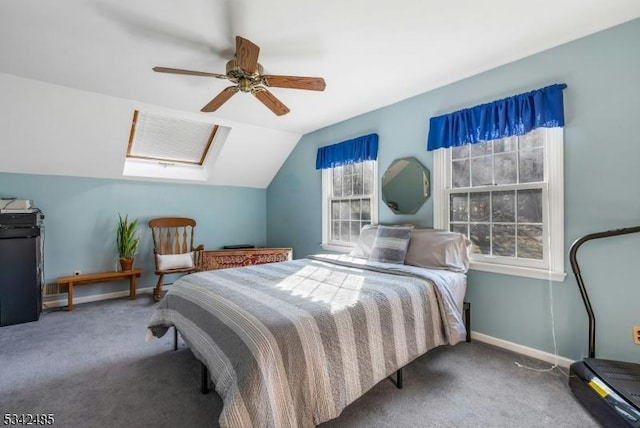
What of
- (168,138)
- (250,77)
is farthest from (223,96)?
(168,138)

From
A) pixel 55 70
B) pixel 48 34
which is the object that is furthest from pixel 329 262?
pixel 55 70

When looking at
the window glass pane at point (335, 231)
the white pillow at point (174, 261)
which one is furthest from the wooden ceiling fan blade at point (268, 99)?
the white pillow at point (174, 261)

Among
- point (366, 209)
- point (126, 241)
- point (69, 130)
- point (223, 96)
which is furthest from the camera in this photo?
point (126, 241)

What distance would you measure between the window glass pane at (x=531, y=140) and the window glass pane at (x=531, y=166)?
0.14 ft

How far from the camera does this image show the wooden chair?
13.2ft

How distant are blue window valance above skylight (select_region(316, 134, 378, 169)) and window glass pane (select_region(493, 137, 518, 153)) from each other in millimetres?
1286

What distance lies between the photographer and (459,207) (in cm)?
294

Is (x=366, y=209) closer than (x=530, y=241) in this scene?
No

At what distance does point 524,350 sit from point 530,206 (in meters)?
1.21

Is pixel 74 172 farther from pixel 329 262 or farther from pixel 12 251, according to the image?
pixel 329 262

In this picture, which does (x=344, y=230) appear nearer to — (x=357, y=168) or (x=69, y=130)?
(x=357, y=168)

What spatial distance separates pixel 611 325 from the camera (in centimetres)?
204

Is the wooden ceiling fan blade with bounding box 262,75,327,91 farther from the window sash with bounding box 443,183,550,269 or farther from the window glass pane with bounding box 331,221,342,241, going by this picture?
the window glass pane with bounding box 331,221,342,241

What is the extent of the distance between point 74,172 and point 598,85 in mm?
5568
